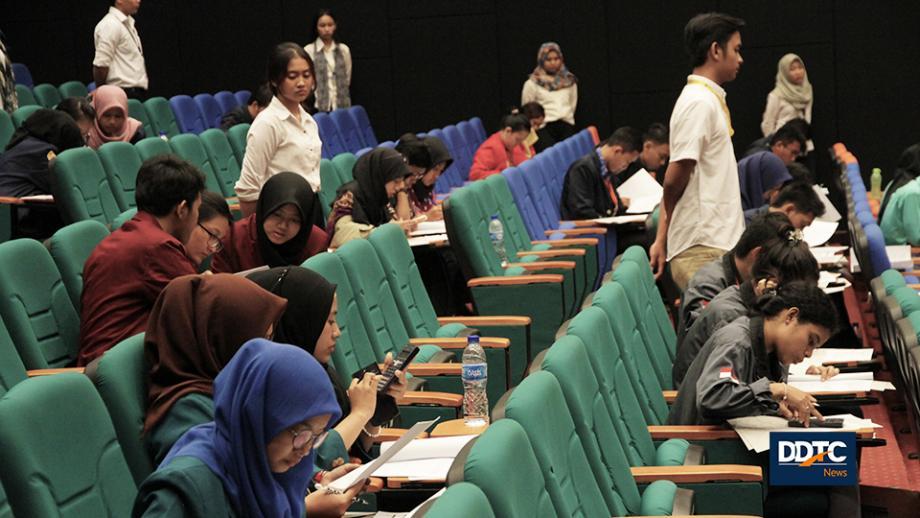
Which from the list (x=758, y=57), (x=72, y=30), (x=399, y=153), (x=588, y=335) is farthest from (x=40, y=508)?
(x=72, y=30)

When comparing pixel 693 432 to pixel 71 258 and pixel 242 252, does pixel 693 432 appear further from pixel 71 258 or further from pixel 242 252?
pixel 71 258

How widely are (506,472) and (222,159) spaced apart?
6332mm

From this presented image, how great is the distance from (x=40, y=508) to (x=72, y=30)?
12029 mm

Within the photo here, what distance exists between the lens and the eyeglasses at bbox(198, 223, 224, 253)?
13.6 ft

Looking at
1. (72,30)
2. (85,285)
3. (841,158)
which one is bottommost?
(841,158)

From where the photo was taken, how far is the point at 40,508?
2207 mm

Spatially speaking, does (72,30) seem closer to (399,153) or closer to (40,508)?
(399,153)

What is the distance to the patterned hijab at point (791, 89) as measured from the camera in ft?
37.4

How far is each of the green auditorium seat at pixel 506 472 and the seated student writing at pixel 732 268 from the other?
208cm

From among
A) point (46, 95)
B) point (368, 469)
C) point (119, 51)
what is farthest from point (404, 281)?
point (46, 95)

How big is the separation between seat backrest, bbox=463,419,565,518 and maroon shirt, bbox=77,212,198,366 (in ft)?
5.80

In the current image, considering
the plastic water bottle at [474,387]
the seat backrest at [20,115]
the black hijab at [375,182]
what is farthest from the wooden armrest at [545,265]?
the seat backrest at [20,115]

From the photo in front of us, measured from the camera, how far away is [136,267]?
12.0 feet

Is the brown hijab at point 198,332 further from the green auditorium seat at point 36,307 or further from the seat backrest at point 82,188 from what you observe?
the seat backrest at point 82,188
